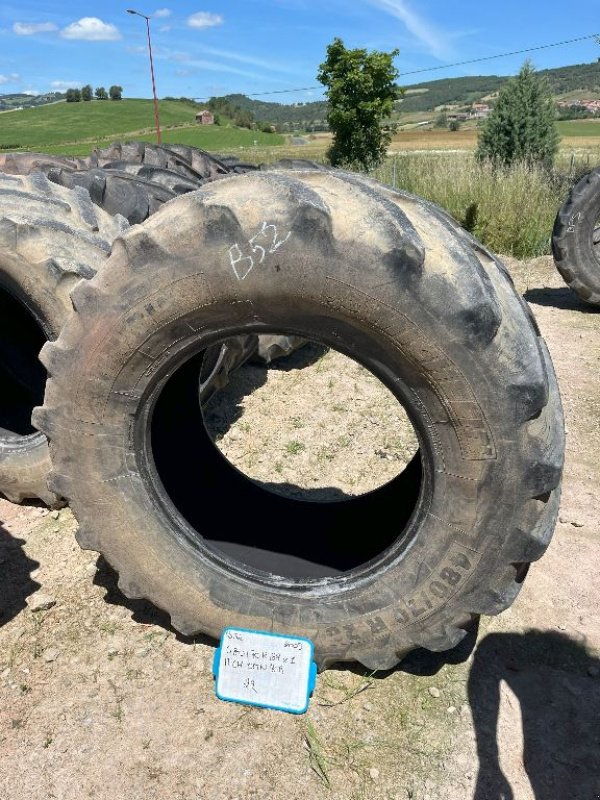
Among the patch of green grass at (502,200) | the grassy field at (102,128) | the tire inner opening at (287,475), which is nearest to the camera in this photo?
the tire inner opening at (287,475)

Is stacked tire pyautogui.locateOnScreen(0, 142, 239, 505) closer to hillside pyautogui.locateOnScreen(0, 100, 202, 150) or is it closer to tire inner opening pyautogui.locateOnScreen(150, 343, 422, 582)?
tire inner opening pyautogui.locateOnScreen(150, 343, 422, 582)

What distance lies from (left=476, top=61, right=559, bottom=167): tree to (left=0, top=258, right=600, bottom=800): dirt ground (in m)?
18.6

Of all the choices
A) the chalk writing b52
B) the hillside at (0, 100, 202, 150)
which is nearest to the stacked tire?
the chalk writing b52

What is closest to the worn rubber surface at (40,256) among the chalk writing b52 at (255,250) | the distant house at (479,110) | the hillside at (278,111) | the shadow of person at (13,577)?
the shadow of person at (13,577)

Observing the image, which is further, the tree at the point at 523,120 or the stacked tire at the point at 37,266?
the tree at the point at 523,120

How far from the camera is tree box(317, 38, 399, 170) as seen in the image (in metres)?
27.4

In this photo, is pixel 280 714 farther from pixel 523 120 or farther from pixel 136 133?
pixel 136 133

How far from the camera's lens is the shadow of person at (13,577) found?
264cm

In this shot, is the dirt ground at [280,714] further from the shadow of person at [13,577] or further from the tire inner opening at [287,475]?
the tire inner opening at [287,475]

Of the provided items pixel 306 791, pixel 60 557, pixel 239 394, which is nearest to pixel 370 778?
pixel 306 791

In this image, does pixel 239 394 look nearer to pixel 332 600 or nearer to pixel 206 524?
pixel 206 524

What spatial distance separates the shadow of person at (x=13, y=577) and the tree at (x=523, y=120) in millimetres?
18572

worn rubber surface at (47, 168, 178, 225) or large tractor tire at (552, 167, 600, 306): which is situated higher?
worn rubber surface at (47, 168, 178, 225)

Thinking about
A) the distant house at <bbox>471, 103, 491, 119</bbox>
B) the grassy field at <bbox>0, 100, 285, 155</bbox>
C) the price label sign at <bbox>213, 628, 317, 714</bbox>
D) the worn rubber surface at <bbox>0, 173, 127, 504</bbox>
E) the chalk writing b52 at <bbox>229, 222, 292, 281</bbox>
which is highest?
the distant house at <bbox>471, 103, 491, 119</bbox>
